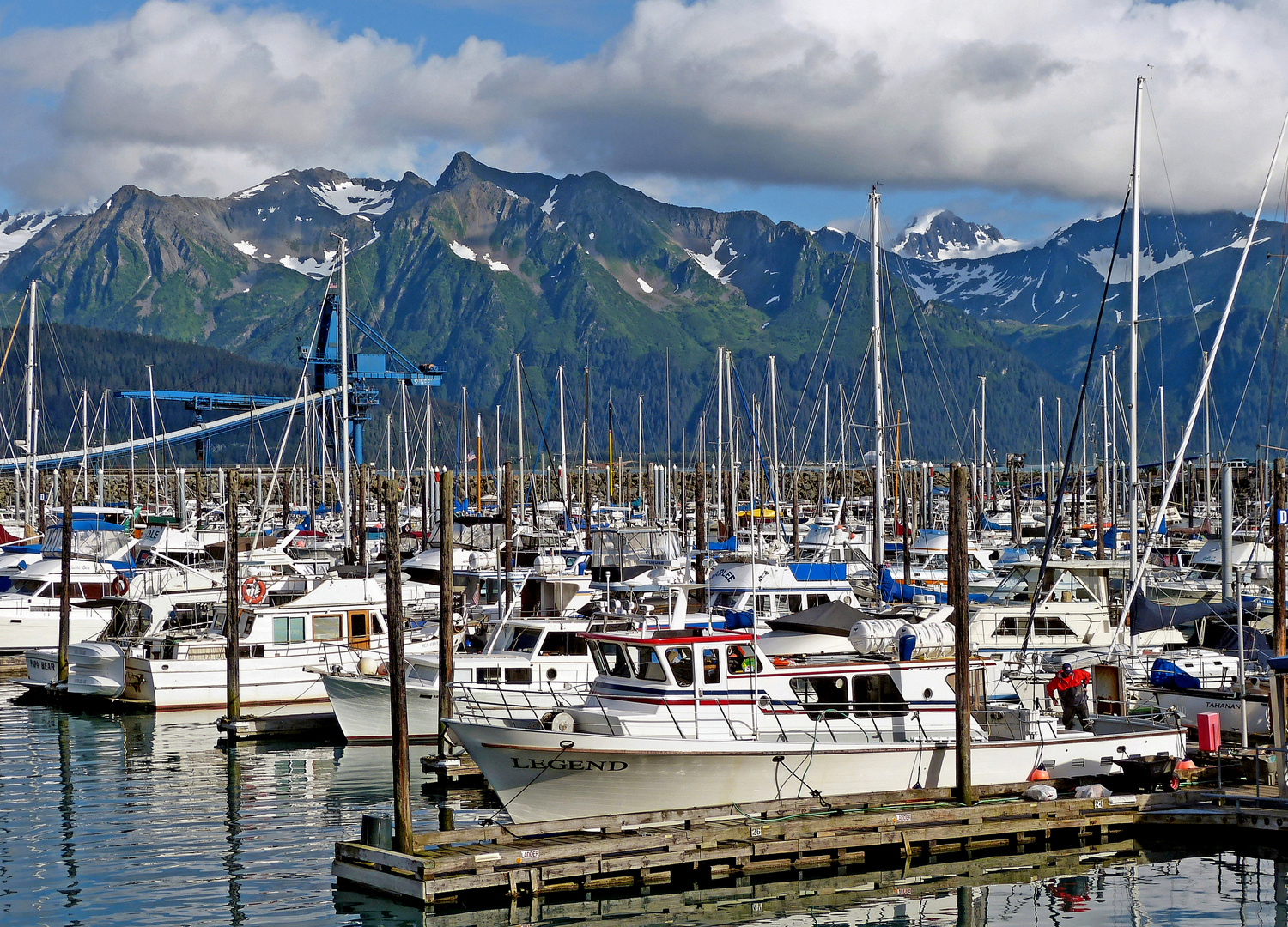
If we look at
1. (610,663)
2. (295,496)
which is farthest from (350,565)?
(295,496)

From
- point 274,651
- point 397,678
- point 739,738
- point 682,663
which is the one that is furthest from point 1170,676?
point 274,651

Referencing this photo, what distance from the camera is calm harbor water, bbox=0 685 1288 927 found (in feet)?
72.1

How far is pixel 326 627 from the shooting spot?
138ft

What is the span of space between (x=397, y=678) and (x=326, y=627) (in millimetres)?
18812

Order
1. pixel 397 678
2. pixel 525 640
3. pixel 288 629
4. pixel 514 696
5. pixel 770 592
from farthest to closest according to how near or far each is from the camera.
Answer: pixel 770 592, pixel 288 629, pixel 525 640, pixel 514 696, pixel 397 678

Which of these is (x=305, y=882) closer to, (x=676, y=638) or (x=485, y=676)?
(x=676, y=638)

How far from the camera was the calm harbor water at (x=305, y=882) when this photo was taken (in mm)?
21984

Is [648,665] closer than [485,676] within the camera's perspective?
Yes

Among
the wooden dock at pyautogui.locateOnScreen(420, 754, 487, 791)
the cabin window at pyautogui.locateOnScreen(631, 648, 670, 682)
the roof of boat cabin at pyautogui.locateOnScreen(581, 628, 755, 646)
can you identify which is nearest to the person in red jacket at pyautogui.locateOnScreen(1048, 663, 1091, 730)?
the roof of boat cabin at pyautogui.locateOnScreen(581, 628, 755, 646)

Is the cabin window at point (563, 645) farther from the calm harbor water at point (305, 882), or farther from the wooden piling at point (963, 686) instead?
the wooden piling at point (963, 686)

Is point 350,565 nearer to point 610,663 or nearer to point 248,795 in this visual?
point 248,795

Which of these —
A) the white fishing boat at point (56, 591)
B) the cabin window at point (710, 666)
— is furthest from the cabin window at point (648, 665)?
the white fishing boat at point (56, 591)

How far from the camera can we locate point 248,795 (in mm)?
30547

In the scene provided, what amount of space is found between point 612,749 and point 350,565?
26.0 metres
